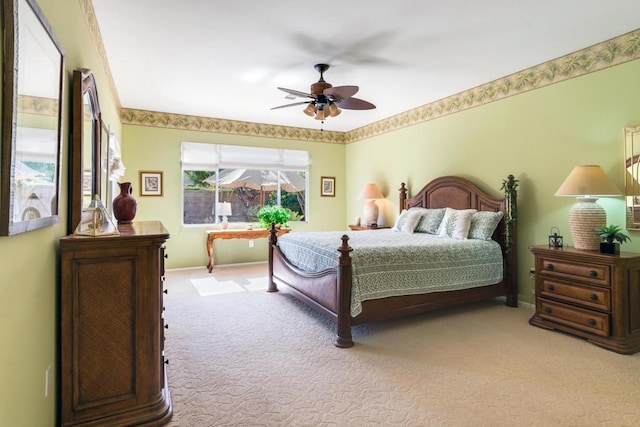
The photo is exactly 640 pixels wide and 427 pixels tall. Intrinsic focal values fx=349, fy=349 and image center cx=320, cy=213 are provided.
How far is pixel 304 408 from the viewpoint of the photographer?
204 centimetres

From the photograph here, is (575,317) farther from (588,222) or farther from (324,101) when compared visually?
(324,101)

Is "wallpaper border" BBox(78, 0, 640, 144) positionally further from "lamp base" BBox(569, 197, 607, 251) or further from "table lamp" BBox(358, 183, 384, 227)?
"lamp base" BBox(569, 197, 607, 251)

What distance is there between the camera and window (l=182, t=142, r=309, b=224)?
6160 millimetres

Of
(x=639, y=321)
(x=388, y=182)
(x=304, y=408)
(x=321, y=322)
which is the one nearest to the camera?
(x=304, y=408)

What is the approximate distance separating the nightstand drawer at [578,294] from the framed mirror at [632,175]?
74cm

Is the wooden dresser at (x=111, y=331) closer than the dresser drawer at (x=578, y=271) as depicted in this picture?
Yes

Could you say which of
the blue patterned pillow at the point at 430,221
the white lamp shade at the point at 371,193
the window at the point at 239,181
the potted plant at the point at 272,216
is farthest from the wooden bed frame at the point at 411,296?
the window at the point at 239,181

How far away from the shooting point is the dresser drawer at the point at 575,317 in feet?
9.51

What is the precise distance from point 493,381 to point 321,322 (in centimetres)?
161

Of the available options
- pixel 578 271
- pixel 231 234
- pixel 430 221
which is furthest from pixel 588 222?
pixel 231 234

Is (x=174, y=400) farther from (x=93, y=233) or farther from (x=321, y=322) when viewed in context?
(x=321, y=322)

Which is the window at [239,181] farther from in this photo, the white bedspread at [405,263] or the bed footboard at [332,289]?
the bed footboard at [332,289]

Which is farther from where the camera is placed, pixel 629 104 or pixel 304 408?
pixel 629 104

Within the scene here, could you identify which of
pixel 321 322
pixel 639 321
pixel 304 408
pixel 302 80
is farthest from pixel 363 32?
pixel 639 321
